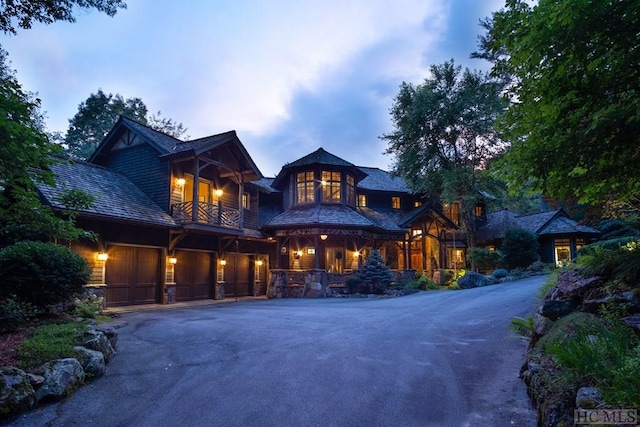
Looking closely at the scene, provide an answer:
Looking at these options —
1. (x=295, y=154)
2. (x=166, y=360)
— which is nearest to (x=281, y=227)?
(x=166, y=360)

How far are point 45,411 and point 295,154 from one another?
6281 inches

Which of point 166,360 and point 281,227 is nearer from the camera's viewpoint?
point 166,360

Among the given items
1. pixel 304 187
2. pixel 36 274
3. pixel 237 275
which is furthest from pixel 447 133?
pixel 36 274

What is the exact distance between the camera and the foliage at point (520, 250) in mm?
22781

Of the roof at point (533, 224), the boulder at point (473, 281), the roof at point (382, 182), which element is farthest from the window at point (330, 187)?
the roof at point (533, 224)

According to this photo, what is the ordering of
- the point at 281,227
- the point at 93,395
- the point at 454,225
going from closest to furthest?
1. the point at 93,395
2. the point at 281,227
3. the point at 454,225

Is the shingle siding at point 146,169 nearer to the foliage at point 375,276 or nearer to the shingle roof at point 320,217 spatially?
the shingle roof at point 320,217

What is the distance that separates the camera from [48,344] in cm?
587

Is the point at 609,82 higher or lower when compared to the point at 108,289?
higher

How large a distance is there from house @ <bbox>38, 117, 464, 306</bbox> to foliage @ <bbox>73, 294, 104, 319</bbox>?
1.27 m

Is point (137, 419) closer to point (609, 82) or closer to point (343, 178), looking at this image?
point (609, 82)

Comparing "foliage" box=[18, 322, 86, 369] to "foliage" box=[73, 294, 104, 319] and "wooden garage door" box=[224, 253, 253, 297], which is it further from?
"wooden garage door" box=[224, 253, 253, 297]

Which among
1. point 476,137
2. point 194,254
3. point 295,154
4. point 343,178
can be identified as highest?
point 295,154

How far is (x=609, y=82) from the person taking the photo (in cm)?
443
